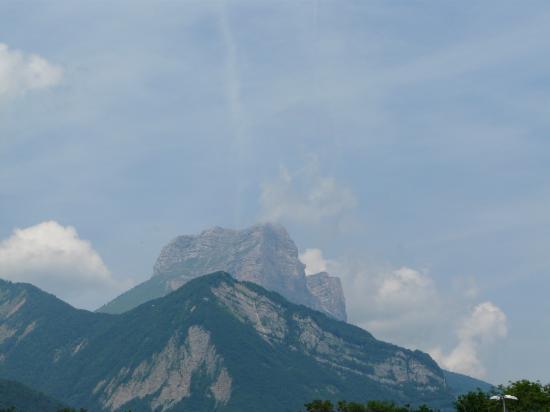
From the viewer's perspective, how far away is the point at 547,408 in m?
196
